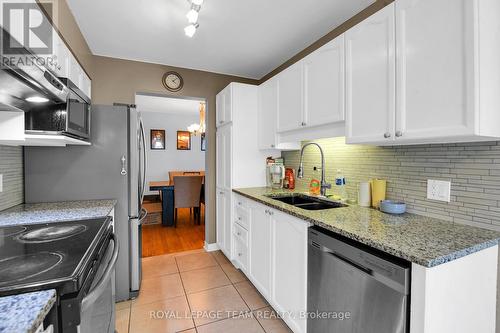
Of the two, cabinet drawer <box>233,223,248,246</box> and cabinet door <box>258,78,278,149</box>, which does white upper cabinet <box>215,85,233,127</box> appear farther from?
cabinet drawer <box>233,223,248,246</box>

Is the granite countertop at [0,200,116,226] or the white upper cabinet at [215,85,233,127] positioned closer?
the granite countertop at [0,200,116,226]

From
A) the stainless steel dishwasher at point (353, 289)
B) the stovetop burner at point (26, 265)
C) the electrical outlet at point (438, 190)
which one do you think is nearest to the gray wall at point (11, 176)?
the stovetop burner at point (26, 265)

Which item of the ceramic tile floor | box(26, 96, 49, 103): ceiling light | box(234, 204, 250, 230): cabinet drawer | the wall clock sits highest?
the wall clock

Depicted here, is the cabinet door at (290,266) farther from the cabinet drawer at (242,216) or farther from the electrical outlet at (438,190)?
the electrical outlet at (438,190)

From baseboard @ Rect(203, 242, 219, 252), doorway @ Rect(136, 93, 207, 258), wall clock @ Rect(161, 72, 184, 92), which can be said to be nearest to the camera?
wall clock @ Rect(161, 72, 184, 92)

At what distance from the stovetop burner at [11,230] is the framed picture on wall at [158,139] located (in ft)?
17.6

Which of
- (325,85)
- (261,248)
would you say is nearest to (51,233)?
(261,248)

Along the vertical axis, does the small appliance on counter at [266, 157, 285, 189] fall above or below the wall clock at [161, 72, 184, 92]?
below

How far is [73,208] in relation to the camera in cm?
178

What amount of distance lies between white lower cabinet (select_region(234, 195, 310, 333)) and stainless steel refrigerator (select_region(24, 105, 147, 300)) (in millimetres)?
1064

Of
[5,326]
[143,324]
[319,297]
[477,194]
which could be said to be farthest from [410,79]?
[143,324]

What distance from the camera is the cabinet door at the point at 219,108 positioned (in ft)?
9.84

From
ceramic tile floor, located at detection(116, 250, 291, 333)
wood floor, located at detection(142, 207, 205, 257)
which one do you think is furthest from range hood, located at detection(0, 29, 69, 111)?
wood floor, located at detection(142, 207, 205, 257)

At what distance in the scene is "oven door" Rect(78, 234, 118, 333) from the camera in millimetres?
871
